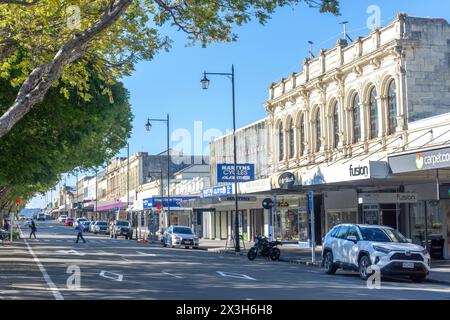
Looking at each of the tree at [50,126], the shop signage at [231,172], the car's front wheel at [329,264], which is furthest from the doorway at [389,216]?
the tree at [50,126]

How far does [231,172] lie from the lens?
129ft

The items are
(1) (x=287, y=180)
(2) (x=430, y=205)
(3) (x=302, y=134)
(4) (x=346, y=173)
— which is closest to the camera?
(4) (x=346, y=173)

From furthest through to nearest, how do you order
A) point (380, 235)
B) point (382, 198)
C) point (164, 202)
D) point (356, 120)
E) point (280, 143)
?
point (164, 202)
point (280, 143)
point (356, 120)
point (382, 198)
point (380, 235)

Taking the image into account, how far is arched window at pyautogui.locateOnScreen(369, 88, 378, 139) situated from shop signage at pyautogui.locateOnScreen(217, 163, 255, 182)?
348 inches

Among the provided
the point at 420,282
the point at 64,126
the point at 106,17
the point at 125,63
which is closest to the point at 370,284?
the point at 420,282

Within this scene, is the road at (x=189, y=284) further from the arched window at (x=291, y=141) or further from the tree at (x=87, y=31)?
the arched window at (x=291, y=141)

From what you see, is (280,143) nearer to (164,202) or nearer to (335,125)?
(335,125)

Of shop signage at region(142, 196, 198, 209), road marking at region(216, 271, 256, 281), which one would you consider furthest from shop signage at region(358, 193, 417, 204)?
shop signage at region(142, 196, 198, 209)

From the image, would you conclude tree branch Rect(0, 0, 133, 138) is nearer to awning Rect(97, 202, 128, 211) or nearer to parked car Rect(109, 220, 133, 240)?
parked car Rect(109, 220, 133, 240)

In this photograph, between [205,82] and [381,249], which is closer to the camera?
[381,249]

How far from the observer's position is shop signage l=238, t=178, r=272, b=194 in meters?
34.6

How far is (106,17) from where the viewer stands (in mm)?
13109

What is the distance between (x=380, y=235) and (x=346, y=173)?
518 cm

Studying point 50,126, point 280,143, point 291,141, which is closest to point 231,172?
point 291,141
